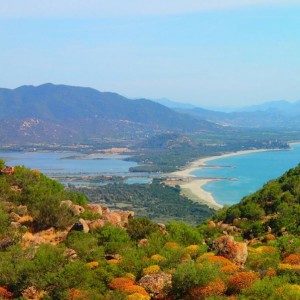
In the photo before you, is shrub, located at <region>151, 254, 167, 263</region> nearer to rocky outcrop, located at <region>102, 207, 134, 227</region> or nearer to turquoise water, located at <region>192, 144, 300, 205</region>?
rocky outcrop, located at <region>102, 207, 134, 227</region>

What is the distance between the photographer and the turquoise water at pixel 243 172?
107m

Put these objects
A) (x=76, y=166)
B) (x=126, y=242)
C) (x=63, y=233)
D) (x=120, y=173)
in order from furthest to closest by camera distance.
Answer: (x=76, y=166), (x=120, y=173), (x=63, y=233), (x=126, y=242)

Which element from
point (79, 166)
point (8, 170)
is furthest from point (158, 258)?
point (79, 166)

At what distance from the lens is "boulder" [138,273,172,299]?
1462 centimetres

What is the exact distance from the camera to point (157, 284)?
14.8 m

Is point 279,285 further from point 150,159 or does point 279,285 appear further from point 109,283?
point 150,159

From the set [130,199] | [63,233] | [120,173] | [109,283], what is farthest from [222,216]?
[120,173]

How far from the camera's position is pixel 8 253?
18141 millimetres

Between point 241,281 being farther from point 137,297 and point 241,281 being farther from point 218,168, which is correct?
point 218,168

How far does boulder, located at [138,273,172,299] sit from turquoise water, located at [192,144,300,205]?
79365mm

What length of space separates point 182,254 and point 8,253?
649cm

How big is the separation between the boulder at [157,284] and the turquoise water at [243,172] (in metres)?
79.4

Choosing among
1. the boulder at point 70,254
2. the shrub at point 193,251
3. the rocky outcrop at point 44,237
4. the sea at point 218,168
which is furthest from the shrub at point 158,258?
the sea at point 218,168

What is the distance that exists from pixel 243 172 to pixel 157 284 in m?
132
